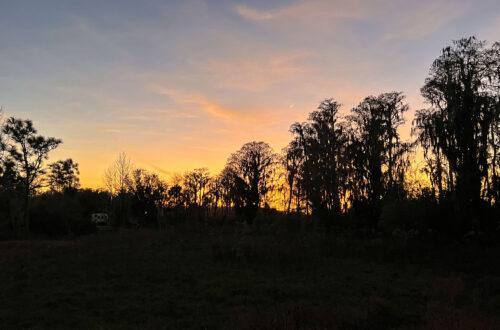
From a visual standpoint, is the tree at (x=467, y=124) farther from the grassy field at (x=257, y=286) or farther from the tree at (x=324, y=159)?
the tree at (x=324, y=159)

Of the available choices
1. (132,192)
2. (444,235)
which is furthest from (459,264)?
(132,192)

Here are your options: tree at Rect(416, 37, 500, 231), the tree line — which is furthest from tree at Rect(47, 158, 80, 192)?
tree at Rect(416, 37, 500, 231)

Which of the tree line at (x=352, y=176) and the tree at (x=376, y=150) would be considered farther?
the tree at (x=376, y=150)

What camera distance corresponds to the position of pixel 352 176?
131ft

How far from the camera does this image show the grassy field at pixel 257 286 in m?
10.7

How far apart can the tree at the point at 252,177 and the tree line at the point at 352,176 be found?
5.3 inches

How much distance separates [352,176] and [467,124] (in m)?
15.2

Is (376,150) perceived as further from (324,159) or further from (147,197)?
Result: (147,197)

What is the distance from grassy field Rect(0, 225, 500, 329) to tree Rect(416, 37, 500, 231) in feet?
12.7

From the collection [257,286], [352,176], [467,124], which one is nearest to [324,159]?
[352,176]

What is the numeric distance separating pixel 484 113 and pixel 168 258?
1959 cm

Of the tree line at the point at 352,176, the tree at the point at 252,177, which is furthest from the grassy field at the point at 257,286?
the tree at the point at 252,177

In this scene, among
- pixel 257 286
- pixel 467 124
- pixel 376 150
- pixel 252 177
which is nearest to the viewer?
pixel 257 286

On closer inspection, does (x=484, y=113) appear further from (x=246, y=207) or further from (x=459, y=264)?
(x=246, y=207)
